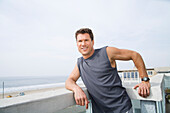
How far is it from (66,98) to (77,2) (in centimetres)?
992

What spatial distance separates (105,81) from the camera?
1.24 metres

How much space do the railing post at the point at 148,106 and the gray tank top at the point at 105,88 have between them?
121mm

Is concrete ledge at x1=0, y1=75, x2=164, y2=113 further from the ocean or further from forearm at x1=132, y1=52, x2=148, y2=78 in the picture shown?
the ocean

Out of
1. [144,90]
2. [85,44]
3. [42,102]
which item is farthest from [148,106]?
[42,102]

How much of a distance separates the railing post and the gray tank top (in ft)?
0.40

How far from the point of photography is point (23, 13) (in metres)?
43.4

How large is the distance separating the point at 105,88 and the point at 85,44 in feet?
1.69

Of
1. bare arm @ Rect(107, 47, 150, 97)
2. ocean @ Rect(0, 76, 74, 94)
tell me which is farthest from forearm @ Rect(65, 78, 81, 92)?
ocean @ Rect(0, 76, 74, 94)

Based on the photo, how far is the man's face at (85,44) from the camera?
54.7 inches

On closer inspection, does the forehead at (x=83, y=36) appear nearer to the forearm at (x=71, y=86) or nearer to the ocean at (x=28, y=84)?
the forearm at (x=71, y=86)

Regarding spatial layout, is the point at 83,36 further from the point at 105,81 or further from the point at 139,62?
the point at 139,62

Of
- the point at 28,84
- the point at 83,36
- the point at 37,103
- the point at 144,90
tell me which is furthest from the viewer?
the point at 28,84

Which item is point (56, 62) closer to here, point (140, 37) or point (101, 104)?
point (140, 37)

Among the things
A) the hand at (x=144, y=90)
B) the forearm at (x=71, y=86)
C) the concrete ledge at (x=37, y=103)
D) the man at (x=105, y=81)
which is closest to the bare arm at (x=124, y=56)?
the man at (x=105, y=81)
